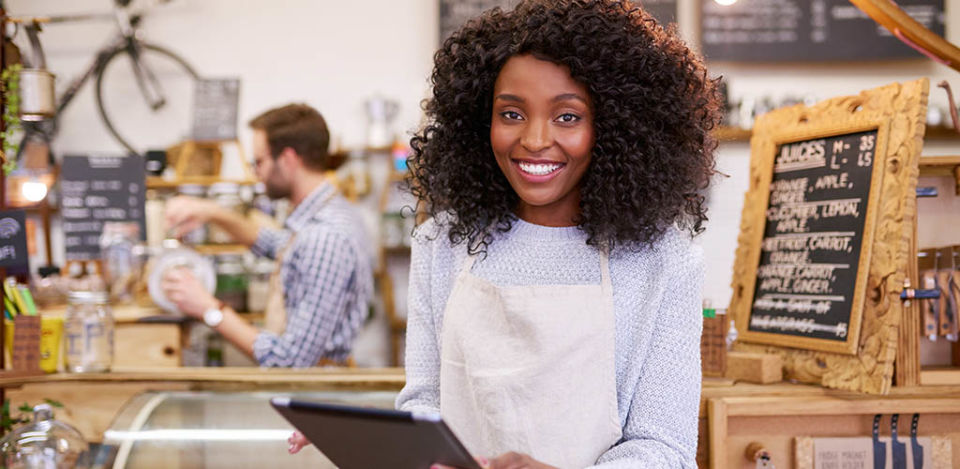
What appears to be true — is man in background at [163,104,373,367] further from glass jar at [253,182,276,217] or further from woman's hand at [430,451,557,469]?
woman's hand at [430,451,557,469]

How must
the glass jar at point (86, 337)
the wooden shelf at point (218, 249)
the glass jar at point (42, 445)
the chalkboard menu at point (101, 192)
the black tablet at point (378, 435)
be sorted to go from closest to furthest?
the black tablet at point (378, 435) < the glass jar at point (42, 445) < the glass jar at point (86, 337) < the chalkboard menu at point (101, 192) < the wooden shelf at point (218, 249)

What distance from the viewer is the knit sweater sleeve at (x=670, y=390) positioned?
1274 mm

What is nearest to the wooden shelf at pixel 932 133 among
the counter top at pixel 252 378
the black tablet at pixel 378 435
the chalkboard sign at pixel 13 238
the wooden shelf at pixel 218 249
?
the wooden shelf at pixel 218 249

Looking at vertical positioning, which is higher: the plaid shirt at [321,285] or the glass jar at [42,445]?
the plaid shirt at [321,285]

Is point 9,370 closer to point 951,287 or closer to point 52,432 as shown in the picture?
point 52,432

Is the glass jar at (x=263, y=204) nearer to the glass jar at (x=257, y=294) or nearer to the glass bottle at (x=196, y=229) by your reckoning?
the glass bottle at (x=196, y=229)

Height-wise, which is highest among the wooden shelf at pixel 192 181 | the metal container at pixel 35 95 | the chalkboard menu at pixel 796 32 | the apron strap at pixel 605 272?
the chalkboard menu at pixel 796 32

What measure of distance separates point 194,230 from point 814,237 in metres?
3.41

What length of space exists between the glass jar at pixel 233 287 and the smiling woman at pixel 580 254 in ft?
9.61

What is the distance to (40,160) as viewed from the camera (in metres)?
4.51

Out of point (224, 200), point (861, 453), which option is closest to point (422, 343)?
point (861, 453)

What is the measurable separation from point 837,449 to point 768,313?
0.36 metres

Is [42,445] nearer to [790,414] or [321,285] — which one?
[321,285]

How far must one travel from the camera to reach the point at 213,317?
9.90 feet
